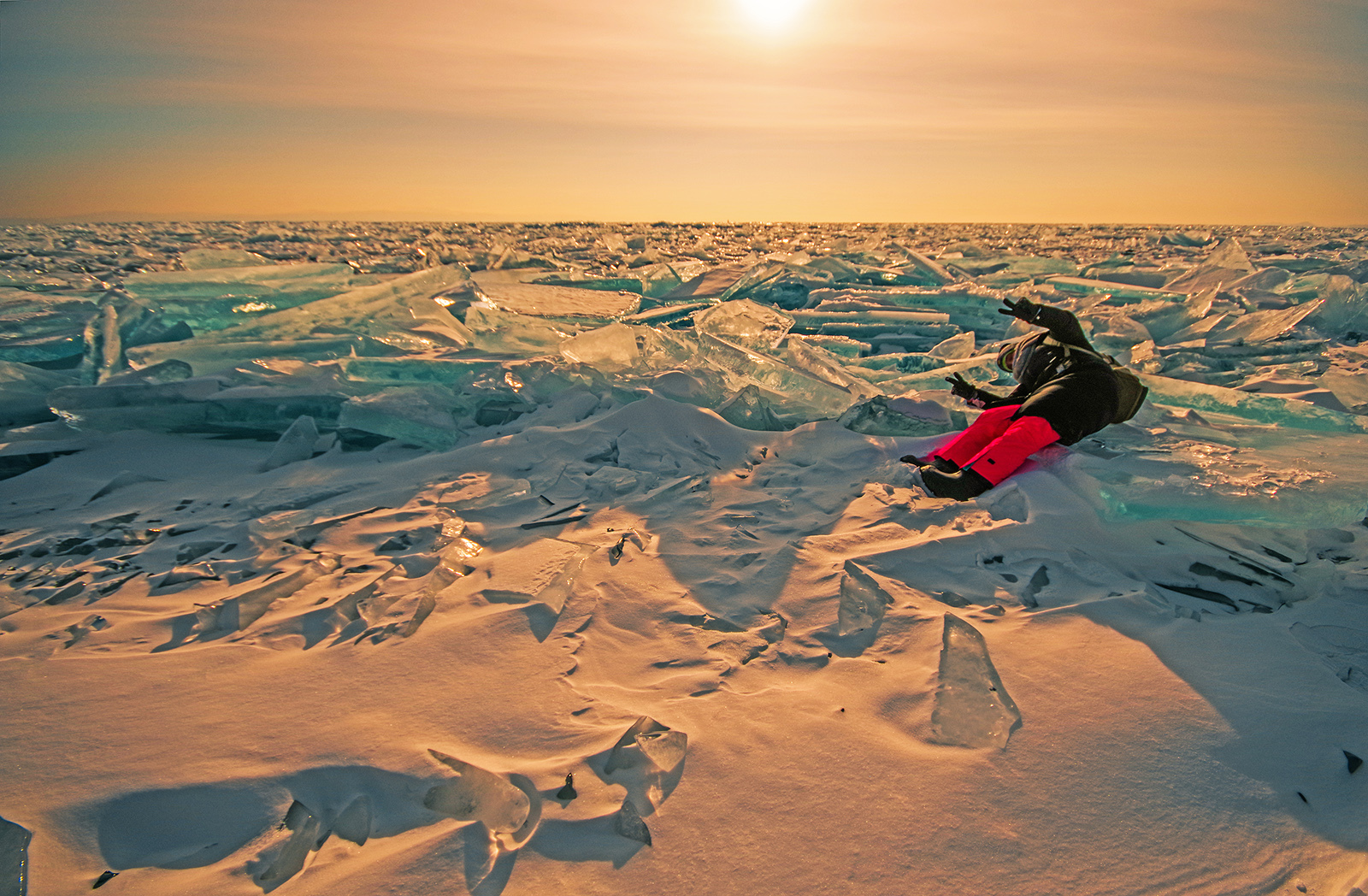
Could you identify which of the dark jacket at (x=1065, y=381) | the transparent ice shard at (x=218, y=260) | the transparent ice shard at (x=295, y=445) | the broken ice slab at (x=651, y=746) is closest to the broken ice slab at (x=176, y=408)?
the transparent ice shard at (x=295, y=445)

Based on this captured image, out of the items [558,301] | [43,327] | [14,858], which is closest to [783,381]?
[14,858]

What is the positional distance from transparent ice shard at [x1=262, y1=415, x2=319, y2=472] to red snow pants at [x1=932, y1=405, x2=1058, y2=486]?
286 cm

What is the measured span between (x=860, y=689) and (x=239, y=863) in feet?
3.95

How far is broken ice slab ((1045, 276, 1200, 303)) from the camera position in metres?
7.24

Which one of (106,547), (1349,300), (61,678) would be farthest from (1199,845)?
(1349,300)

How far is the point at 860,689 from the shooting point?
1.43 metres

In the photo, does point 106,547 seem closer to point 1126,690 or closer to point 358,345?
point 358,345

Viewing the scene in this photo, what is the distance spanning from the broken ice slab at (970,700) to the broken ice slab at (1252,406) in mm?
2727

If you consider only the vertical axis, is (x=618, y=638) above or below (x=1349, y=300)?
below

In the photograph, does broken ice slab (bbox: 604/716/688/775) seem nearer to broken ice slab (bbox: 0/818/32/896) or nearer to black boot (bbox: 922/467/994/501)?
broken ice slab (bbox: 0/818/32/896)

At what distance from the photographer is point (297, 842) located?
1.09 m

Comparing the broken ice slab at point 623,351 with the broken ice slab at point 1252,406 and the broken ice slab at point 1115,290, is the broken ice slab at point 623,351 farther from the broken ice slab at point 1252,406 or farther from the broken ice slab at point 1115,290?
the broken ice slab at point 1115,290

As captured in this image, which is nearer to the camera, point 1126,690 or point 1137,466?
point 1126,690

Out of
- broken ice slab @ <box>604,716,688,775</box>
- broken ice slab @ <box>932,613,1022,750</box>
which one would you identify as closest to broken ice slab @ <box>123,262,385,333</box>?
broken ice slab @ <box>604,716,688,775</box>
